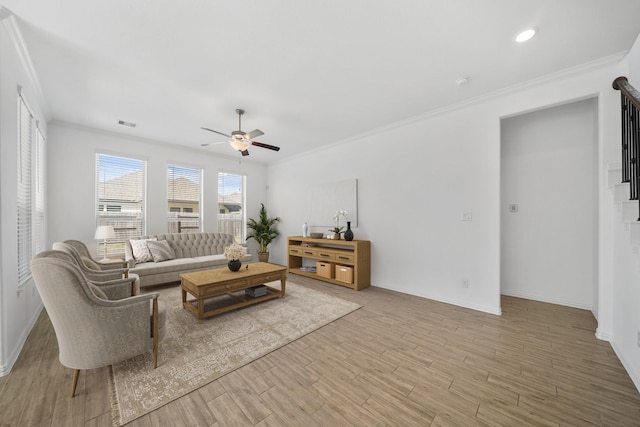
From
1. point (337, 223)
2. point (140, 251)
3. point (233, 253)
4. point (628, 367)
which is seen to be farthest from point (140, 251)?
point (628, 367)

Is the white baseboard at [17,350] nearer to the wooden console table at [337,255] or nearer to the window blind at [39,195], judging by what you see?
the window blind at [39,195]

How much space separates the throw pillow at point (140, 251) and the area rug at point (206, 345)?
1.15 m

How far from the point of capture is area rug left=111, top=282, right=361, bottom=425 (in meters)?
1.74

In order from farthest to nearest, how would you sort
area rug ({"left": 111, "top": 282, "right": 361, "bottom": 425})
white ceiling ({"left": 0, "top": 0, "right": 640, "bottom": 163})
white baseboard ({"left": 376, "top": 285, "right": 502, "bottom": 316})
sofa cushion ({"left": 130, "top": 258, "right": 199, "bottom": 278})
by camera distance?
sofa cushion ({"left": 130, "top": 258, "right": 199, "bottom": 278})
white baseboard ({"left": 376, "top": 285, "right": 502, "bottom": 316})
white ceiling ({"left": 0, "top": 0, "right": 640, "bottom": 163})
area rug ({"left": 111, "top": 282, "right": 361, "bottom": 425})

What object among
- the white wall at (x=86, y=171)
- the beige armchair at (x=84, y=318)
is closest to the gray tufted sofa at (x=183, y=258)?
the white wall at (x=86, y=171)

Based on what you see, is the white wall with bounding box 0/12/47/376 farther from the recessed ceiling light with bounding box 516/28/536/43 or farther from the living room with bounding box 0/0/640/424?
the recessed ceiling light with bounding box 516/28/536/43

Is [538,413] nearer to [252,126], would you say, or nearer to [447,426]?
[447,426]

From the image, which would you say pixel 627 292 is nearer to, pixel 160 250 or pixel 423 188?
pixel 423 188

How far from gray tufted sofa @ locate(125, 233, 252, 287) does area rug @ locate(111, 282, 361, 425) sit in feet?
2.14

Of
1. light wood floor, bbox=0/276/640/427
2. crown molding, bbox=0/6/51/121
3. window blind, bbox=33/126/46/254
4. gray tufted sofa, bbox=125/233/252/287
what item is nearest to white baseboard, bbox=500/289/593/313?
light wood floor, bbox=0/276/640/427

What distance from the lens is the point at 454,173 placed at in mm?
3570

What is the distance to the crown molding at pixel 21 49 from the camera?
6.33 ft

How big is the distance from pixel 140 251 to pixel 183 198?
5.20 feet

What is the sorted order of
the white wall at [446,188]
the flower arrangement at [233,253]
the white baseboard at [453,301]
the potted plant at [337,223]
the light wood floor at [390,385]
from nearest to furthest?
1. the light wood floor at [390,385]
2. the white wall at [446,188]
3. the white baseboard at [453,301]
4. the flower arrangement at [233,253]
5. the potted plant at [337,223]
